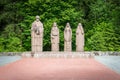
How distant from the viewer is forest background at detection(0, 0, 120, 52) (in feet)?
96.3

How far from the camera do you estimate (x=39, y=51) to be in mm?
20672

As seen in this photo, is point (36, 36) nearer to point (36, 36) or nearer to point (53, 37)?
point (36, 36)

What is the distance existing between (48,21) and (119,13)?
280 inches

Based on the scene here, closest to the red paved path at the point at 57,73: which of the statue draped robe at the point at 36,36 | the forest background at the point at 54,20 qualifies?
the statue draped robe at the point at 36,36

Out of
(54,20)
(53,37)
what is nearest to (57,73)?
(53,37)

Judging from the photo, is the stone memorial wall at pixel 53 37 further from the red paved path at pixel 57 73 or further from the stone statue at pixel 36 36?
the red paved path at pixel 57 73

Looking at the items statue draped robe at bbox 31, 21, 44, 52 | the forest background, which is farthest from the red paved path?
the forest background

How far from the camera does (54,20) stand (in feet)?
96.0

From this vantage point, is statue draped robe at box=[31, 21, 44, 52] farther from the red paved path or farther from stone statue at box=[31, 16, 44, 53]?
the red paved path

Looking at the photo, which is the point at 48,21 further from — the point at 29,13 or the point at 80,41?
the point at 80,41

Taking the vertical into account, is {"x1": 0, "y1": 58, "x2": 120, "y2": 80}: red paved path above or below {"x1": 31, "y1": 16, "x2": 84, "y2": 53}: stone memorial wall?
below

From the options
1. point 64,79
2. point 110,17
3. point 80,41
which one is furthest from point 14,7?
point 64,79

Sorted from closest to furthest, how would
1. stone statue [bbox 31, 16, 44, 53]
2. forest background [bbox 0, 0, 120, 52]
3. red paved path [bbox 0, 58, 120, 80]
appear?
1. red paved path [bbox 0, 58, 120, 80]
2. stone statue [bbox 31, 16, 44, 53]
3. forest background [bbox 0, 0, 120, 52]

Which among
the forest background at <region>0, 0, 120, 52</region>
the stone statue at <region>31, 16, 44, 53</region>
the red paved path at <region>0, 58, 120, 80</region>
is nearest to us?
the red paved path at <region>0, 58, 120, 80</region>
